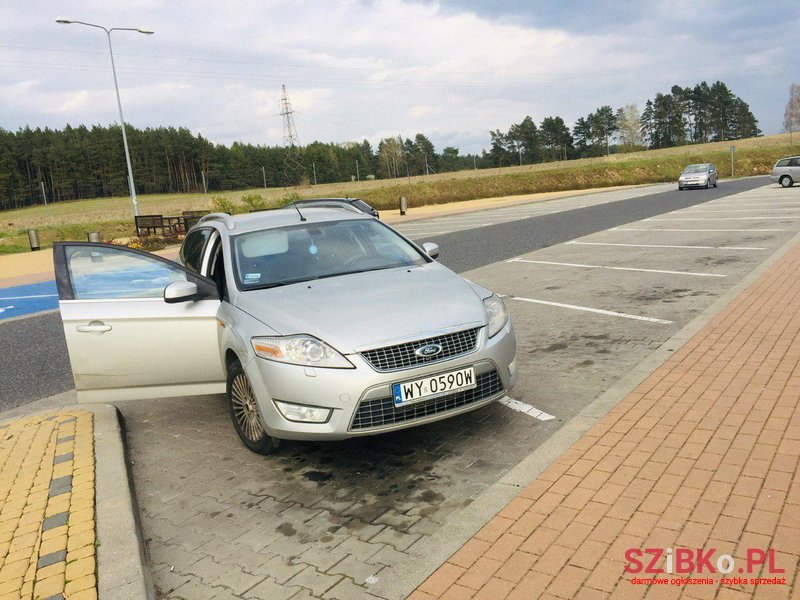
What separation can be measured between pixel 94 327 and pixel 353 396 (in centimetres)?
210

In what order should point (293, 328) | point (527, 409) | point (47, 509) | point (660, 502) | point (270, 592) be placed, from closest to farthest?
point (270, 592) → point (660, 502) → point (47, 509) → point (293, 328) → point (527, 409)

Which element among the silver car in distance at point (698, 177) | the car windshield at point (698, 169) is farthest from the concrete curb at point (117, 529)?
the car windshield at point (698, 169)

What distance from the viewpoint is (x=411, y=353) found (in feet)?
13.0

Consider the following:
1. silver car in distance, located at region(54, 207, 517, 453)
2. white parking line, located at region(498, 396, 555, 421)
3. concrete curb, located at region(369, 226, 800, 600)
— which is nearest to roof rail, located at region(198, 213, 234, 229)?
silver car in distance, located at region(54, 207, 517, 453)

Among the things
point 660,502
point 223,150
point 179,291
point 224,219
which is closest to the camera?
point 660,502

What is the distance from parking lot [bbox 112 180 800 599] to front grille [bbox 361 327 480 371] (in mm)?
702

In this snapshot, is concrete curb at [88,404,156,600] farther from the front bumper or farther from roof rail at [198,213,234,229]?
roof rail at [198,213,234,229]

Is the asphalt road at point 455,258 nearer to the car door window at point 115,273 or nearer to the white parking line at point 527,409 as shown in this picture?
the car door window at point 115,273

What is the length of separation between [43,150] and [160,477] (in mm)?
127302

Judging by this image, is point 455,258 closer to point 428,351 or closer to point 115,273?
point 115,273

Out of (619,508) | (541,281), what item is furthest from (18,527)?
(541,281)

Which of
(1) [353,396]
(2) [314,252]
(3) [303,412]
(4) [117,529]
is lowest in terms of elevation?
(4) [117,529]

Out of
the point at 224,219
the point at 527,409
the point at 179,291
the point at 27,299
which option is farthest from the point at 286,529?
the point at 27,299

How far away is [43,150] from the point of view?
113 m
